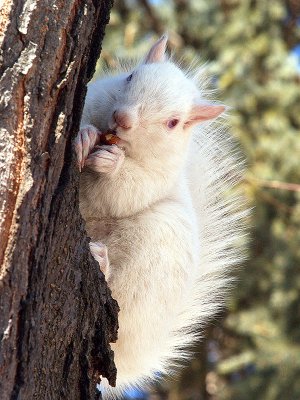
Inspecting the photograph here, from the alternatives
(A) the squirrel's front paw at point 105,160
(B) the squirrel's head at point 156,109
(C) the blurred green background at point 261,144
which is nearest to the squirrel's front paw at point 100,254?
(A) the squirrel's front paw at point 105,160

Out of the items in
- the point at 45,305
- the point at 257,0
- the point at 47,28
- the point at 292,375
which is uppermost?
the point at 257,0

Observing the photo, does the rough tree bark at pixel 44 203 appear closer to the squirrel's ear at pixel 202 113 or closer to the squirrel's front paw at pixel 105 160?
the squirrel's front paw at pixel 105 160

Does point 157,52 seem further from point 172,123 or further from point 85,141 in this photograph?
point 85,141

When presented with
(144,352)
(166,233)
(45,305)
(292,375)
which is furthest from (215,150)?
(292,375)

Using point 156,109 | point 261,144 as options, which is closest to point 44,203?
point 156,109

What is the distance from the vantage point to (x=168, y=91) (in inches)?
95.7

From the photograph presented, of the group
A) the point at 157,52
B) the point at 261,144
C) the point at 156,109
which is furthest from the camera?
the point at 261,144

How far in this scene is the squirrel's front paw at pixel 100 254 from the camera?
2072 millimetres

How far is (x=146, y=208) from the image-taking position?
7.50 feet

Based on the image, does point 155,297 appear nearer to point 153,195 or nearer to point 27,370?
point 153,195

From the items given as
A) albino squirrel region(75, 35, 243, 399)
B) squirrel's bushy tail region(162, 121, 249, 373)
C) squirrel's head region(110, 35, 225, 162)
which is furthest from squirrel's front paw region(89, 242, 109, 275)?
squirrel's bushy tail region(162, 121, 249, 373)

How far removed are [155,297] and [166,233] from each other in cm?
17

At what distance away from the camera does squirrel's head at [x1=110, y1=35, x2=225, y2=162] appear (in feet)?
7.43

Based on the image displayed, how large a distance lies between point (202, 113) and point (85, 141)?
0.53 metres
